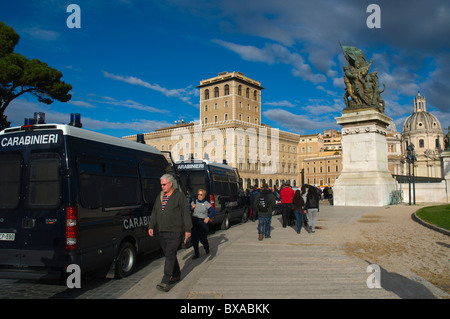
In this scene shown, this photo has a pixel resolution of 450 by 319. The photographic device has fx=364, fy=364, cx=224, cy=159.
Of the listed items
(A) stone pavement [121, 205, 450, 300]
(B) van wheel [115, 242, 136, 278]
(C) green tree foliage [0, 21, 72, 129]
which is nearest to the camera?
(A) stone pavement [121, 205, 450, 300]

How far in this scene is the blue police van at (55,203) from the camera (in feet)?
18.4

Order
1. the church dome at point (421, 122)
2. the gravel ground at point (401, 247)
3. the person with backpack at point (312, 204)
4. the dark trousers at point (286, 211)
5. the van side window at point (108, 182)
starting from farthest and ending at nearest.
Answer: the church dome at point (421, 122) → the dark trousers at point (286, 211) → the person with backpack at point (312, 204) → the gravel ground at point (401, 247) → the van side window at point (108, 182)

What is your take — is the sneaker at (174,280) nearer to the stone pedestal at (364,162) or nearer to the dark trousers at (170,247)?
the dark trousers at (170,247)

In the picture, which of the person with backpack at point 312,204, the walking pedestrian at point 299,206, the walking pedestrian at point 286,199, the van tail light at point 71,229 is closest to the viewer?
the van tail light at point 71,229

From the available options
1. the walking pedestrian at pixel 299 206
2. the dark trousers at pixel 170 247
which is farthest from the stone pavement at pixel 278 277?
the walking pedestrian at pixel 299 206

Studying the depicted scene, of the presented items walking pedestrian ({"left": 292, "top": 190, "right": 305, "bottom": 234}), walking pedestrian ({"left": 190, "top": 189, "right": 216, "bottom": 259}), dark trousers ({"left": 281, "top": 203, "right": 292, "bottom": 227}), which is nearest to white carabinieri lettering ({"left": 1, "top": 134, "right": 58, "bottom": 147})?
walking pedestrian ({"left": 190, "top": 189, "right": 216, "bottom": 259})

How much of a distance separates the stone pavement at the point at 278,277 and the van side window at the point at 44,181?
74.9 inches

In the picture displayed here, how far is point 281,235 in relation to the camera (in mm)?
11891

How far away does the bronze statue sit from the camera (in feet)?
76.8

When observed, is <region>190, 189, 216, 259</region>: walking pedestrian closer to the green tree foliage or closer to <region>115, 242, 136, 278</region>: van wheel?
<region>115, 242, 136, 278</region>: van wheel

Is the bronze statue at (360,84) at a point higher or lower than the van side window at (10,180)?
higher

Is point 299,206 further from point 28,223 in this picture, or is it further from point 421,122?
point 421,122

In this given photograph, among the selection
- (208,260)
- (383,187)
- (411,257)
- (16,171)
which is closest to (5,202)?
(16,171)

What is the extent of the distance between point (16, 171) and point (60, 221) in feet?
4.07
